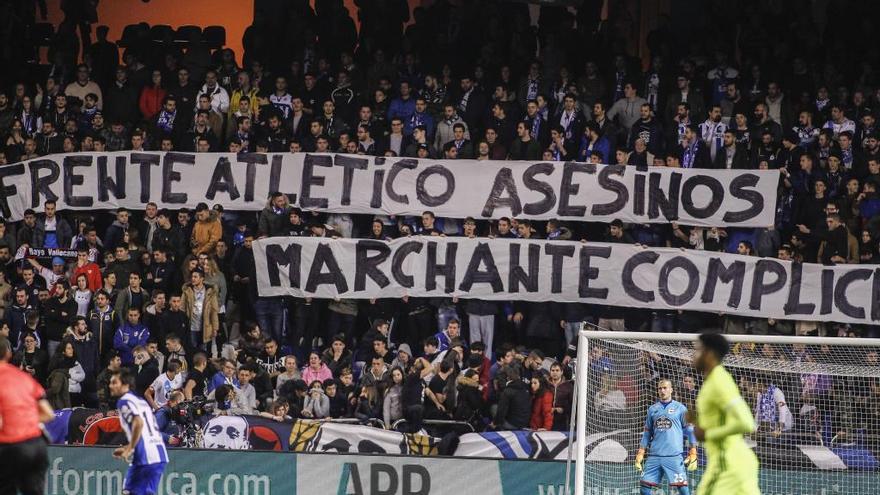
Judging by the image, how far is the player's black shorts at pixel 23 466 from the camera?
1086cm

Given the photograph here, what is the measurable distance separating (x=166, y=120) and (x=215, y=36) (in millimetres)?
3909

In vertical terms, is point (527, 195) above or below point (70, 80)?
below

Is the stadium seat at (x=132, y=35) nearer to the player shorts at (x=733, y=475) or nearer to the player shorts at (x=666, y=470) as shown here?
the player shorts at (x=666, y=470)

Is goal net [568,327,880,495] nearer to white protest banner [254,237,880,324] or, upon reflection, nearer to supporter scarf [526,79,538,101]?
white protest banner [254,237,880,324]

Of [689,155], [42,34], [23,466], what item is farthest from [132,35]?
[23,466]

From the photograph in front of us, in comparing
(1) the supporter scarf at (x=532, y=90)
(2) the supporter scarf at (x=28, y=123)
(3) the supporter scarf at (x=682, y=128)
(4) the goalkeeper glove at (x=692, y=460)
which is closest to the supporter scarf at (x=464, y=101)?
(1) the supporter scarf at (x=532, y=90)

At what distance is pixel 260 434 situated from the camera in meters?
17.9

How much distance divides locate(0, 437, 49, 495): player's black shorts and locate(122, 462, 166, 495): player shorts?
1545mm

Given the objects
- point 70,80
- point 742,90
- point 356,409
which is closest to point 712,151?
point 742,90

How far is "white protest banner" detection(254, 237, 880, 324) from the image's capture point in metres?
19.7

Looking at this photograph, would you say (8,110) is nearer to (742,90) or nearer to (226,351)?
(226,351)

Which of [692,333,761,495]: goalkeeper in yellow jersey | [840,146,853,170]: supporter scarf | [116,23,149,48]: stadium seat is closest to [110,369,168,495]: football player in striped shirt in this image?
[692,333,761,495]: goalkeeper in yellow jersey

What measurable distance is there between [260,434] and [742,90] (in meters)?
8.86

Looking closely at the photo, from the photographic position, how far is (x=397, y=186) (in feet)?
68.9
